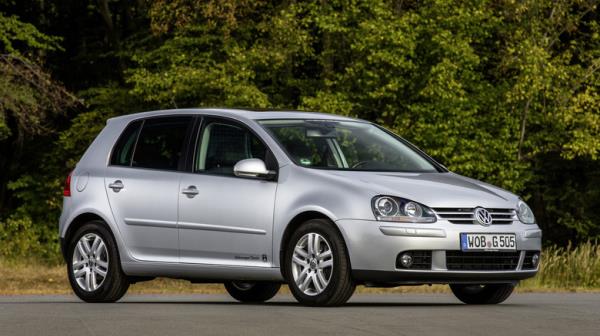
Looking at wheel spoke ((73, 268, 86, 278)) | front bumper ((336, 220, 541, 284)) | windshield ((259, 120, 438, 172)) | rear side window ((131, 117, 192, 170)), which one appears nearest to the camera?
front bumper ((336, 220, 541, 284))

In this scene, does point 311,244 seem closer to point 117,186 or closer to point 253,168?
point 253,168

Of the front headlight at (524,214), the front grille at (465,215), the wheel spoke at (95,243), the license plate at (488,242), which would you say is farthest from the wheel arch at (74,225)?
the front headlight at (524,214)

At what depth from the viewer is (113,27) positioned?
39.6m

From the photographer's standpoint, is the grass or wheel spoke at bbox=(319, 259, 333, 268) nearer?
wheel spoke at bbox=(319, 259, 333, 268)

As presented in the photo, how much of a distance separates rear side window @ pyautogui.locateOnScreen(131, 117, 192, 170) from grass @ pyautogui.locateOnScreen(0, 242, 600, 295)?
148 inches

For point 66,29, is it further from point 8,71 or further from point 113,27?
point 8,71

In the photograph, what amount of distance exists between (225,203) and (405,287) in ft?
23.4

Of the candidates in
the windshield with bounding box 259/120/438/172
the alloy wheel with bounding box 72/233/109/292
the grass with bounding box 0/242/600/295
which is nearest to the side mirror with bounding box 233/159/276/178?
the windshield with bounding box 259/120/438/172

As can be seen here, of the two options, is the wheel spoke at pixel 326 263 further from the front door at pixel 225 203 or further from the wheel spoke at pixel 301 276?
the front door at pixel 225 203

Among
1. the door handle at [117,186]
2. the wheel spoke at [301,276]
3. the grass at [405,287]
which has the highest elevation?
the door handle at [117,186]

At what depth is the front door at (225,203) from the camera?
39.4 feet

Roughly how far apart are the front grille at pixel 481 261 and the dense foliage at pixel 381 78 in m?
20.3

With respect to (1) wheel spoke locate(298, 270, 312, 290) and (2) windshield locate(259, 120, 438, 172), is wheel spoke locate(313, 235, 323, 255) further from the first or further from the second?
(2) windshield locate(259, 120, 438, 172)

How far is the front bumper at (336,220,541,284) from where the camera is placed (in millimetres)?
11234
